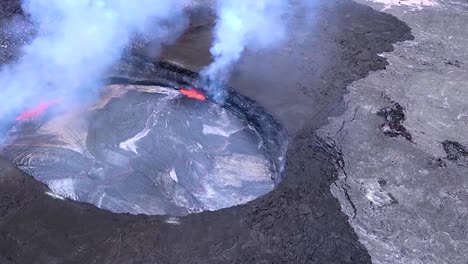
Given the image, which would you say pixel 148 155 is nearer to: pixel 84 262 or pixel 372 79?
pixel 84 262

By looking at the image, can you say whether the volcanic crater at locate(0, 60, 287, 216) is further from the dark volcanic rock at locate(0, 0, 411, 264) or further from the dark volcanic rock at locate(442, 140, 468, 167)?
the dark volcanic rock at locate(442, 140, 468, 167)

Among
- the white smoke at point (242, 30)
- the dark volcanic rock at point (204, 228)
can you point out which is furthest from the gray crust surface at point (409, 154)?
the white smoke at point (242, 30)

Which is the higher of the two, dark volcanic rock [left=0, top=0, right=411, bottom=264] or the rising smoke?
the rising smoke

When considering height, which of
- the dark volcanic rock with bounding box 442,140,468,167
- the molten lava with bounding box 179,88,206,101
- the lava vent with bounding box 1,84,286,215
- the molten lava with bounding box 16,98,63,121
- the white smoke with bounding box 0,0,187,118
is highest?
the white smoke with bounding box 0,0,187,118

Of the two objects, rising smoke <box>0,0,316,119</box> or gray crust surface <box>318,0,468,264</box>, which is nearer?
gray crust surface <box>318,0,468,264</box>

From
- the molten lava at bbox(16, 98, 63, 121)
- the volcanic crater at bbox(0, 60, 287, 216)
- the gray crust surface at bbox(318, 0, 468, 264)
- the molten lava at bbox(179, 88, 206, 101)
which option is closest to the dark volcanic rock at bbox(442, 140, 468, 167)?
the gray crust surface at bbox(318, 0, 468, 264)

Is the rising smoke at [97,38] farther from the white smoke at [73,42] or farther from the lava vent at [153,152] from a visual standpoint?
the lava vent at [153,152]
